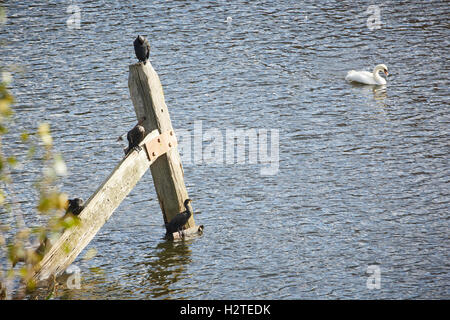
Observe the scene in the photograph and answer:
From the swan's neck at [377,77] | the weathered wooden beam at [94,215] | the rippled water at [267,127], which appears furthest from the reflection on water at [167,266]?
the swan's neck at [377,77]

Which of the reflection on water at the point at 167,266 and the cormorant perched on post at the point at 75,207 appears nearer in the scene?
the cormorant perched on post at the point at 75,207

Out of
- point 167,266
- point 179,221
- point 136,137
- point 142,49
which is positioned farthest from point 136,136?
point 167,266

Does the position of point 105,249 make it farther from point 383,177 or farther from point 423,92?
point 423,92

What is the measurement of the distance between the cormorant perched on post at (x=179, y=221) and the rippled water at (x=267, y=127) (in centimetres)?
24

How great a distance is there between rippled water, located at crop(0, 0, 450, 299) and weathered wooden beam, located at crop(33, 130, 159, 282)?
3.24 ft

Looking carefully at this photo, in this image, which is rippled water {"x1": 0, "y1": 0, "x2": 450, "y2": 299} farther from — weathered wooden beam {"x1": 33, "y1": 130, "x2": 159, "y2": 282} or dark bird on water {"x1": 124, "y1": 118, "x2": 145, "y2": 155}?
dark bird on water {"x1": 124, "y1": 118, "x2": 145, "y2": 155}

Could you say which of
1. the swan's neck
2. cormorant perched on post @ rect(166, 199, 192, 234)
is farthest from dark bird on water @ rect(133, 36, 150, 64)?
the swan's neck

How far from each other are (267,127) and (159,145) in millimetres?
4640

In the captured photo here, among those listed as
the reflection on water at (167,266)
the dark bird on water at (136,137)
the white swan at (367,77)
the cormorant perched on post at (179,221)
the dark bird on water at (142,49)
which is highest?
the white swan at (367,77)

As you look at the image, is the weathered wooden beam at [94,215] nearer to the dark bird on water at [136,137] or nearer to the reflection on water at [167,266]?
the dark bird on water at [136,137]

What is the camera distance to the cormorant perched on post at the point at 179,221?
794cm

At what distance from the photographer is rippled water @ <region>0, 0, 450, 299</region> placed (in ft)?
24.7
